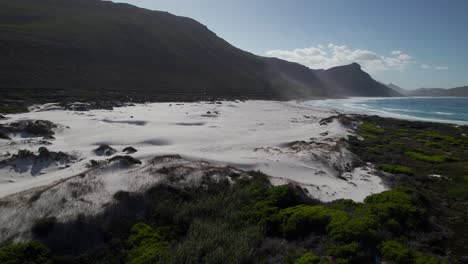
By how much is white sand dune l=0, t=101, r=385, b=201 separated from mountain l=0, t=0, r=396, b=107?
27567mm

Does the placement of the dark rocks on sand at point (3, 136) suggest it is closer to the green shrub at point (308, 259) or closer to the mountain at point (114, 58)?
the green shrub at point (308, 259)

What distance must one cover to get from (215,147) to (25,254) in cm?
1805

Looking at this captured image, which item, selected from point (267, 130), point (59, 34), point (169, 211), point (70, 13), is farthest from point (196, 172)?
point (70, 13)

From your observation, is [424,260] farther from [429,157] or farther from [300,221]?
[429,157]

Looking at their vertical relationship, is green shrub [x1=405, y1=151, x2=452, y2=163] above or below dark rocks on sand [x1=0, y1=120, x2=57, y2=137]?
below

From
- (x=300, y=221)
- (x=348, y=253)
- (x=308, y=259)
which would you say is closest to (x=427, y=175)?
(x=300, y=221)

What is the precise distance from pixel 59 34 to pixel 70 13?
38.6 metres

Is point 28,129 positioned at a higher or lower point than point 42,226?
higher

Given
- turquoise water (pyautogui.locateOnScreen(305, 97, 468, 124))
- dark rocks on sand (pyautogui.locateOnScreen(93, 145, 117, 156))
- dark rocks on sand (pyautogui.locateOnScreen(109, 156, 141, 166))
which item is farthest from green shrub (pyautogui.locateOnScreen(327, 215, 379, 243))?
turquoise water (pyautogui.locateOnScreen(305, 97, 468, 124))

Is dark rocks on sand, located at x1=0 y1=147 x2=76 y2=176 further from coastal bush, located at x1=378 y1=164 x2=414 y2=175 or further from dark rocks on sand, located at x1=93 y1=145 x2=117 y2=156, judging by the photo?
coastal bush, located at x1=378 y1=164 x2=414 y2=175

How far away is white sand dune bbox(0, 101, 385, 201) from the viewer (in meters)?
18.0

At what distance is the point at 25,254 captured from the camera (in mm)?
9406

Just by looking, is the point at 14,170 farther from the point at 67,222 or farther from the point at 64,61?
the point at 64,61

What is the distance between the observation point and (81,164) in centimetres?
1966
